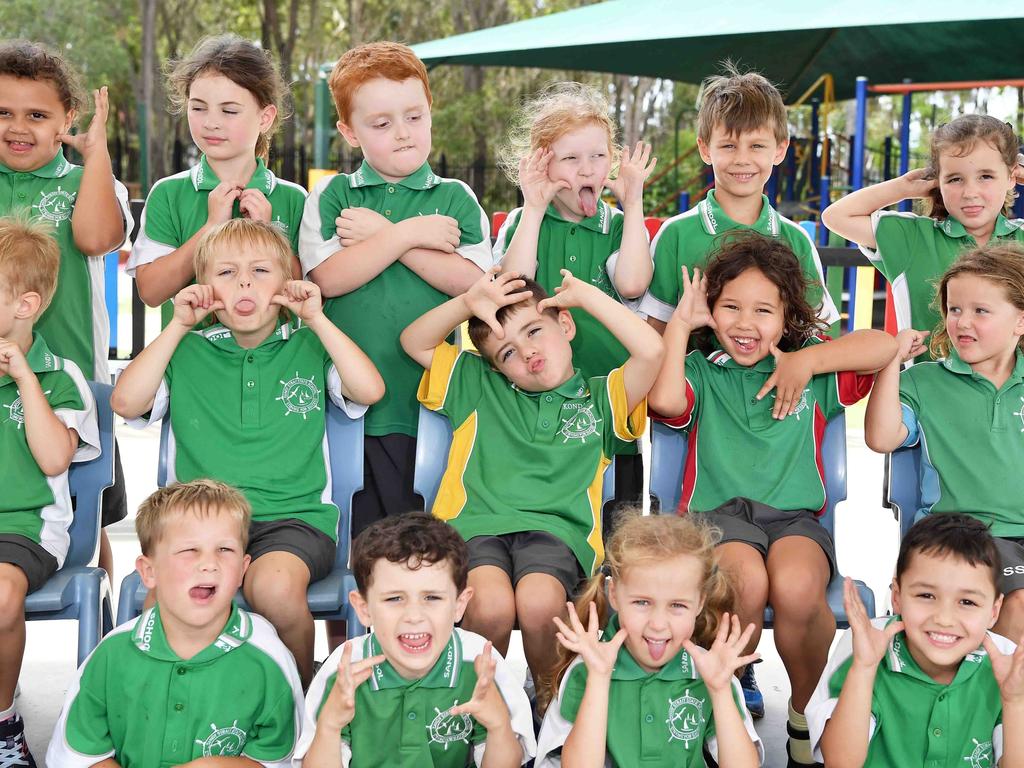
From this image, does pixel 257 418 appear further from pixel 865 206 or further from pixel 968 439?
pixel 865 206

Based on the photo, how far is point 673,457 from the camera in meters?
3.20

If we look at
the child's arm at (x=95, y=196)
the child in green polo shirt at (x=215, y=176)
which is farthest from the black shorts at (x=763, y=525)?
the child's arm at (x=95, y=196)

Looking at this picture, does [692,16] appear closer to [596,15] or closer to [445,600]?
[596,15]

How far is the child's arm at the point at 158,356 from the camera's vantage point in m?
2.94

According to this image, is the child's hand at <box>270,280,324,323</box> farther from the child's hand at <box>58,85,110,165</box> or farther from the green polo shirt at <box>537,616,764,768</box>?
the green polo shirt at <box>537,616,764,768</box>

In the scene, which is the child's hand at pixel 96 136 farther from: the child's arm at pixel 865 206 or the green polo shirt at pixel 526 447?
the child's arm at pixel 865 206

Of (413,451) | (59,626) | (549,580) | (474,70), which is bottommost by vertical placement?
(59,626)

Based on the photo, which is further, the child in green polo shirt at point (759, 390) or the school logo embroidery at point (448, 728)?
the child in green polo shirt at point (759, 390)

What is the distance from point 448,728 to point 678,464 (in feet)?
3.43

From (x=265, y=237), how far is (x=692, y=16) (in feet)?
29.7

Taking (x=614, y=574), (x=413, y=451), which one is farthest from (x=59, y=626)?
(x=614, y=574)

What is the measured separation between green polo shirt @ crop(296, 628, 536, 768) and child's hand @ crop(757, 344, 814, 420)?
1.06m

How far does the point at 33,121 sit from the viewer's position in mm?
3332

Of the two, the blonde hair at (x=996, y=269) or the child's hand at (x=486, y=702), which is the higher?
the blonde hair at (x=996, y=269)
